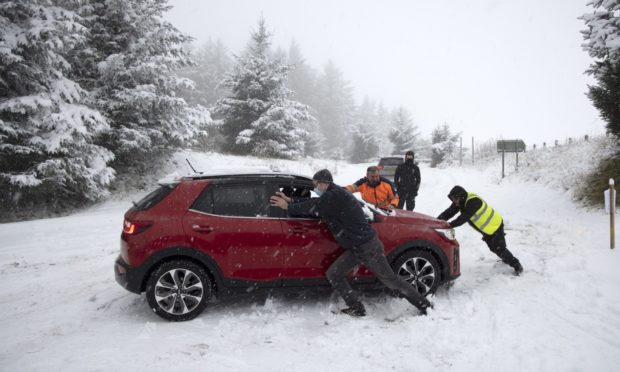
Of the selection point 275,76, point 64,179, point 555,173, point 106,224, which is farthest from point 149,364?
point 275,76

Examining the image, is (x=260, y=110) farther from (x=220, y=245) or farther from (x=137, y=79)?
(x=220, y=245)

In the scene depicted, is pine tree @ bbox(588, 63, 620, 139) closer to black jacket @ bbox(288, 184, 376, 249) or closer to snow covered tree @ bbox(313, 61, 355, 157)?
black jacket @ bbox(288, 184, 376, 249)

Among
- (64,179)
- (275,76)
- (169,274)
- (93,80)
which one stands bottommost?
(169,274)

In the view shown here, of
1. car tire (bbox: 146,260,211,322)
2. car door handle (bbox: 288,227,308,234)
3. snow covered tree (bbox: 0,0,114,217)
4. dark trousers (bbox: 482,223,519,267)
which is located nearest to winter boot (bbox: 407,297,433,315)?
car door handle (bbox: 288,227,308,234)

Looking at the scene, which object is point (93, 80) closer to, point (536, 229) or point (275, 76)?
point (275, 76)

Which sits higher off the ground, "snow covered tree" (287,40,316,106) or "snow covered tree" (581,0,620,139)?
"snow covered tree" (287,40,316,106)

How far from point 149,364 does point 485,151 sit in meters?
31.4

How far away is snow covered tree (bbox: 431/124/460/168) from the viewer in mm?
36922

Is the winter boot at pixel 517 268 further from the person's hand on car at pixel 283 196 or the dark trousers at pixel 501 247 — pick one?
the person's hand on car at pixel 283 196

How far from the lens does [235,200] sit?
15.7 ft

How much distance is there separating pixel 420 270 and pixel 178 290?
3.05 metres

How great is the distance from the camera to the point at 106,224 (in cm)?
1061

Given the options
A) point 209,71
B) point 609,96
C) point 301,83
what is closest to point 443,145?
point 301,83

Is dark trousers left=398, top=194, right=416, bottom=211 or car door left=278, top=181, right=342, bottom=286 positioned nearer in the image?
car door left=278, top=181, right=342, bottom=286
